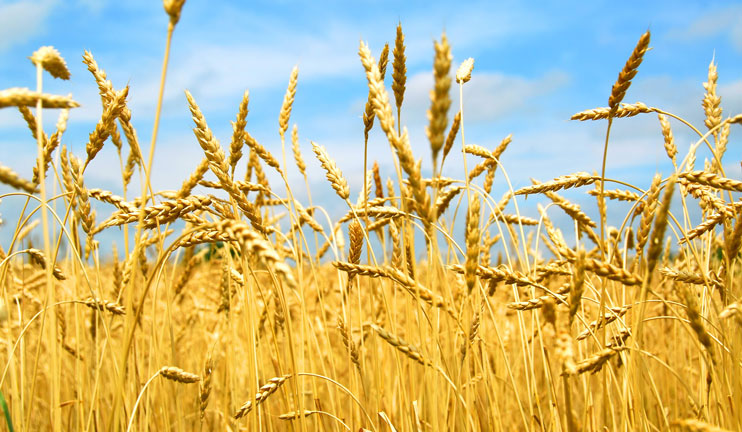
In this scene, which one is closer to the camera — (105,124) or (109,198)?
(105,124)

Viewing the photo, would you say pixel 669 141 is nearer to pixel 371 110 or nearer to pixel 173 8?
pixel 371 110

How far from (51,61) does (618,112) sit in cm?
171

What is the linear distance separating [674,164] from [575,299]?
1680 millimetres

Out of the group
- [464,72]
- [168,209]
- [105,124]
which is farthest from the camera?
[464,72]

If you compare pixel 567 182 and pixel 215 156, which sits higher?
pixel 215 156

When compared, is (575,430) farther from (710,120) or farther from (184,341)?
(184,341)

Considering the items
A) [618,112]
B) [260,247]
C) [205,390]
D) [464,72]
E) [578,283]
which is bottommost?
[205,390]

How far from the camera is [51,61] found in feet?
4.56

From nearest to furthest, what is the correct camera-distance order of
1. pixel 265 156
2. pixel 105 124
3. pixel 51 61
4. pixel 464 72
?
1. pixel 51 61
2. pixel 105 124
3. pixel 464 72
4. pixel 265 156

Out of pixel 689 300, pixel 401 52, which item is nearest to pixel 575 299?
pixel 689 300

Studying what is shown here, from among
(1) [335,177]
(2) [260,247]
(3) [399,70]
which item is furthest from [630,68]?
(2) [260,247]

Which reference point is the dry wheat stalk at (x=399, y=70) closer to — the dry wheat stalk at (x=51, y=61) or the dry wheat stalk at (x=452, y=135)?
the dry wheat stalk at (x=452, y=135)

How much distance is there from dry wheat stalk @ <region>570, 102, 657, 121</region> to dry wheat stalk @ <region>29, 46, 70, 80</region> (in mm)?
1625

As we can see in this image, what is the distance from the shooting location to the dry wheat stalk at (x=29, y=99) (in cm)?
105
